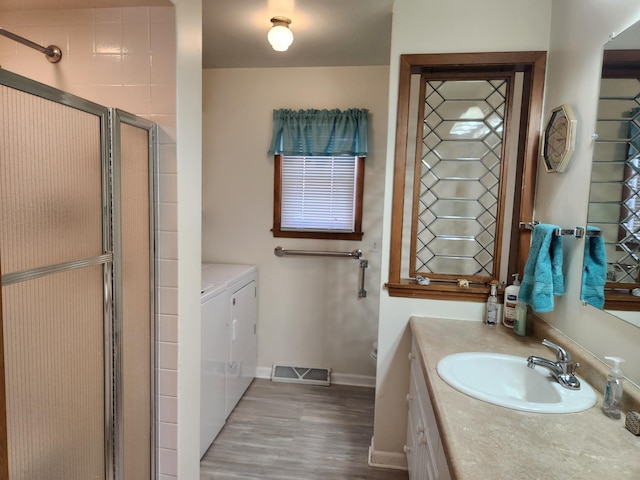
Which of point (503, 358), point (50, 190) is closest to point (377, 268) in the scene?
point (503, 358)

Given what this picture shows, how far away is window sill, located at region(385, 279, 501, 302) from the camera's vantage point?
1852mm

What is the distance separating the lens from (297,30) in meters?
2.19

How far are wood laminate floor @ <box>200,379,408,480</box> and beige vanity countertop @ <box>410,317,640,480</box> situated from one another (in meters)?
1.21

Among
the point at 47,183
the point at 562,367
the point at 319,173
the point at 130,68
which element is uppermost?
the point at 130,68

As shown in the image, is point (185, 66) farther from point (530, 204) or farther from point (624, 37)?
point (530, 204)

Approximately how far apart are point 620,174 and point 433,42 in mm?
1067

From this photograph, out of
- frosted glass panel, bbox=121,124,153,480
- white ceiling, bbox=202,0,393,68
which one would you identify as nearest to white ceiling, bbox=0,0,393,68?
white ceiling, bbox=202,0,393,68

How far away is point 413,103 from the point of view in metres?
2.09

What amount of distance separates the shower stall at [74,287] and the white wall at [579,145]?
5.22 feet

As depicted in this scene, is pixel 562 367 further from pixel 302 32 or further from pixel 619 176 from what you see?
pixel 302 32

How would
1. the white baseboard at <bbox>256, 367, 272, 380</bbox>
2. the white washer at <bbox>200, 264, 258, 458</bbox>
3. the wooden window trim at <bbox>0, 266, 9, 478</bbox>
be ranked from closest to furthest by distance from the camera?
the wooden window trim at <bbox>0, 266, 9, 478</bbox>
the white washer at <bbox>200, 264, 258, 458</bbox>
the white baseboard at <bbox>256, 367, 272, 380</bbox>

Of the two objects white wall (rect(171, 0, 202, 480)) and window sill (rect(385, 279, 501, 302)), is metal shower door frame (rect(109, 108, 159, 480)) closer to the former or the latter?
white wall (rect(171, 0, 202, 480))

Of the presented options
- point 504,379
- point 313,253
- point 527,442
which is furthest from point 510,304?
point 313,253

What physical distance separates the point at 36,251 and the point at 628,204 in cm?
167
